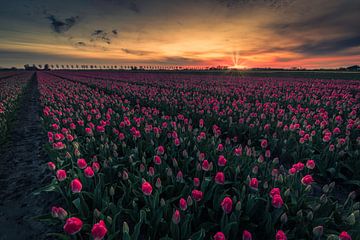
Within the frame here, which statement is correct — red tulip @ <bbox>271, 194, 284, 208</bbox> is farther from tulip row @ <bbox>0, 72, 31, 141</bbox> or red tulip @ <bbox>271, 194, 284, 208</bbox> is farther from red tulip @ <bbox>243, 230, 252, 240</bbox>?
tulip row @ <bbox>0, 72, 31, 141</bbox>

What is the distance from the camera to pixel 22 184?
4.20m

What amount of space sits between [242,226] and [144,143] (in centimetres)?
278

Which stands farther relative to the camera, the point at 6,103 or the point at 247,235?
the point at 6,103

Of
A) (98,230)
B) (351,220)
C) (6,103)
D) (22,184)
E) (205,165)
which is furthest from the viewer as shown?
(6,103)

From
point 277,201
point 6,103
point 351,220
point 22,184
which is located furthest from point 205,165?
point 6,103

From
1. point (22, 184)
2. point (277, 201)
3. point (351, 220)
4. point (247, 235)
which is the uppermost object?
point (277, 201)

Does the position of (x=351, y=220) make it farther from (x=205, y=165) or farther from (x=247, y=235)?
(x=205, y=165)

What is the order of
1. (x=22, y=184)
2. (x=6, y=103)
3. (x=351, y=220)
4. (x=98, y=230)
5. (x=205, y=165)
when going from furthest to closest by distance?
(x=6, y=103) < (x=22, y=184) < (x=205, y=165) < (x=351, y=220) < (x=98, y=230)

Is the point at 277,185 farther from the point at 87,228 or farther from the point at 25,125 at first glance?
the point at 25,125

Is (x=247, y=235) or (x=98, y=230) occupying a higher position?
(x=98, y=230)

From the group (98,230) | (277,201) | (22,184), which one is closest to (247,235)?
(277,201)

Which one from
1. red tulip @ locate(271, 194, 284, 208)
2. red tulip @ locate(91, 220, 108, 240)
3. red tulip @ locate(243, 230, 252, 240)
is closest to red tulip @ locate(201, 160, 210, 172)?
red tulip @ locate(271, 194, 284, 208)

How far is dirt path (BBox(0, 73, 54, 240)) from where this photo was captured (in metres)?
3.01

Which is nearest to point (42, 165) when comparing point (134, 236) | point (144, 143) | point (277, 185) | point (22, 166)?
point (22, 166)
